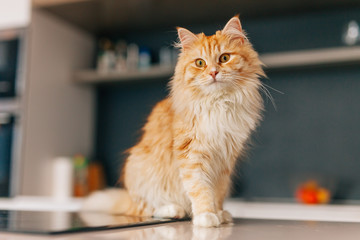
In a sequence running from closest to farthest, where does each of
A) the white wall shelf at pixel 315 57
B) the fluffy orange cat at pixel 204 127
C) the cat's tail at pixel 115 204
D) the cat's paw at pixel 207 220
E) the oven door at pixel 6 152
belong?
the cat's paw at pixel 207 220 < the fluffy orange cat at pixel 204 127 < the cat's tail at pixel 115 204 < the white wall shelf at pixel 315 57 < the oven door at pixel 6 152

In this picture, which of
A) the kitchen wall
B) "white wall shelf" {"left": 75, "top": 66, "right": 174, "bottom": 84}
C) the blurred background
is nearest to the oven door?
the blurred background

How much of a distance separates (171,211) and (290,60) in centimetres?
152

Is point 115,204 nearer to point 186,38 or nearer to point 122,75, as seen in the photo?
point 186,38

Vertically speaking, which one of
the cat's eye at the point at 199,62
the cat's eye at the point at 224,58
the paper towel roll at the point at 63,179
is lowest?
the paper towel roll at the point at 63,179

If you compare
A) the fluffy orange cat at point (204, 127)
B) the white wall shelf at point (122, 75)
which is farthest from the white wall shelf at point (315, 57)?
the fluffy orange cat at point (204, 127)

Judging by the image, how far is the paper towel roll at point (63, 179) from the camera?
263 centimetres

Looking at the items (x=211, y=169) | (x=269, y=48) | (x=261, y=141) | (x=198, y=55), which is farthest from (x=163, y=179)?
(x=269, y=48)

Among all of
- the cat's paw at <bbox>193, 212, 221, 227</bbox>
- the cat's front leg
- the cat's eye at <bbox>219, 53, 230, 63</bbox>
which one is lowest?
the cat's paw at <bbox>193, 212, 221, 227</bbox>

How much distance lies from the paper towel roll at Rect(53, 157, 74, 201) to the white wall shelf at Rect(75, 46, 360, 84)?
1.99 feet

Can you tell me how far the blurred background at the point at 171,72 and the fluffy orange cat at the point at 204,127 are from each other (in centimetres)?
125

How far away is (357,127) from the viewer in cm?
252

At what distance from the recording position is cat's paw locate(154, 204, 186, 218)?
116 cm

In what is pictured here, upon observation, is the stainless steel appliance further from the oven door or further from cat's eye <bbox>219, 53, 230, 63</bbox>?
cat's eye <bbox>219, 53, 230, 63</bbox>

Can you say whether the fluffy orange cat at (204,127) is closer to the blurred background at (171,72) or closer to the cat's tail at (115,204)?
the cat's tail at (115,204)
